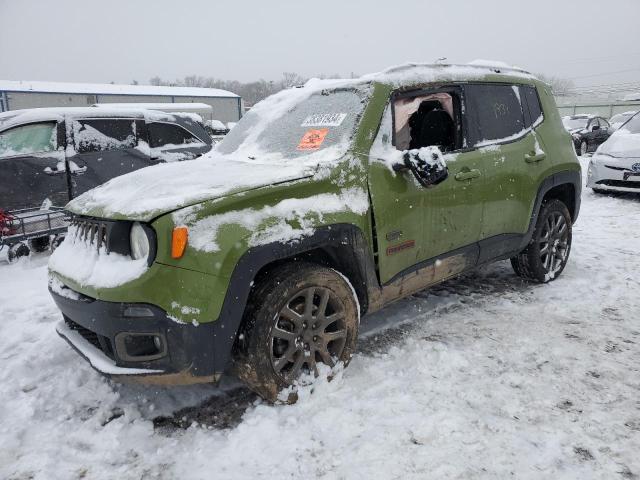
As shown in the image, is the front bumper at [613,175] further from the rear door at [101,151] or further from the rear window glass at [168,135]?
the rear door at [101,151]

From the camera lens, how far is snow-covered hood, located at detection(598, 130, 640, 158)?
27.7ft

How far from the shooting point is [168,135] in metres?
7.44

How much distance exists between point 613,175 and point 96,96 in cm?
4046

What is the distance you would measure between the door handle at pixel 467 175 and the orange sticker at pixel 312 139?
3.39 feet

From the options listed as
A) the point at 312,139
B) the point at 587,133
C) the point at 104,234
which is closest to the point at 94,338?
the point at 104,234

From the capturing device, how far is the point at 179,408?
9.06ft

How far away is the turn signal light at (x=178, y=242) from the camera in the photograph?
2.26 meters

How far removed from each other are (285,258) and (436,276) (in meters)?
1.36

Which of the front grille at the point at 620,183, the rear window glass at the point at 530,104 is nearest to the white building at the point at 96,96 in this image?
the front grille at the point at 620,183

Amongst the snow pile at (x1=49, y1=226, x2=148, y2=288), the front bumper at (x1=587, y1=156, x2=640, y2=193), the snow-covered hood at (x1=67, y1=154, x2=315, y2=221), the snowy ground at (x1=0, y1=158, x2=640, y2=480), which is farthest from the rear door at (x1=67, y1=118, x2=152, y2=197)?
the front bumper at (x1=587, y1=156, x2=640, y2=193)

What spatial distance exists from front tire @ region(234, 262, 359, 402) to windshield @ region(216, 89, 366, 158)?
33.4 inches

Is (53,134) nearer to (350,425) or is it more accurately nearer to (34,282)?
(34,282)

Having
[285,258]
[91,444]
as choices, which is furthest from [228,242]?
[91,444]

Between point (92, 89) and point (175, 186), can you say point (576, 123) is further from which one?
point (92, 89)
